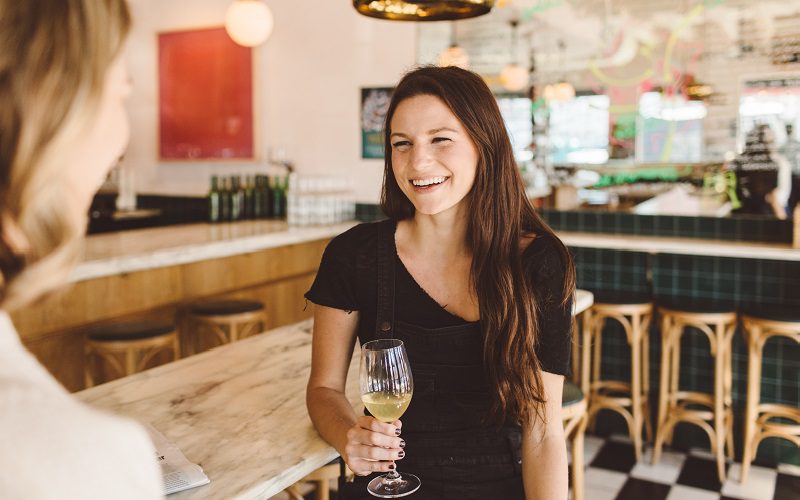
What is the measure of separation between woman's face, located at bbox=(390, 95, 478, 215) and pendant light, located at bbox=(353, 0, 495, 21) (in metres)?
0.56

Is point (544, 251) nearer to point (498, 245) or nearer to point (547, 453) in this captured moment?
point (498, 245)

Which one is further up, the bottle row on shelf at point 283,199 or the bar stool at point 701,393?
the bottle row on shelf at point 283,199

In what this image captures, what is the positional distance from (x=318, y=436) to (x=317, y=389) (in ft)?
0.49

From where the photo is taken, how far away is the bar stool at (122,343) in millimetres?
3262

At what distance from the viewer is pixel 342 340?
1.80m

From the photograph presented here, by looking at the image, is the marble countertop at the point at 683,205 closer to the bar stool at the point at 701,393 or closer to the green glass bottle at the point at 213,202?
the bar stool at the point at 701,393

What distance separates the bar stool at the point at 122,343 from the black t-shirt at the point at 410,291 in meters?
1.75

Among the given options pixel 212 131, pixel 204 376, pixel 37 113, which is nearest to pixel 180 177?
pixel 212 131

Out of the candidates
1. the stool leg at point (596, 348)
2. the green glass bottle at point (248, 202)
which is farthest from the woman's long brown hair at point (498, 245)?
the green glass bottle at point (248, 202)

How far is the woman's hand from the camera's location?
1442mm

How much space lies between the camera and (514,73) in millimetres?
5133

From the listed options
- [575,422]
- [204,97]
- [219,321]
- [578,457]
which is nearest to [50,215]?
[575,422]

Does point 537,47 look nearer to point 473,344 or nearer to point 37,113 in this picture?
point 473,344

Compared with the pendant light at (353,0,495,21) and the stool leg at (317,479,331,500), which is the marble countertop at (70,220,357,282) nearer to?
the stool leg at (317,479,331,500)
